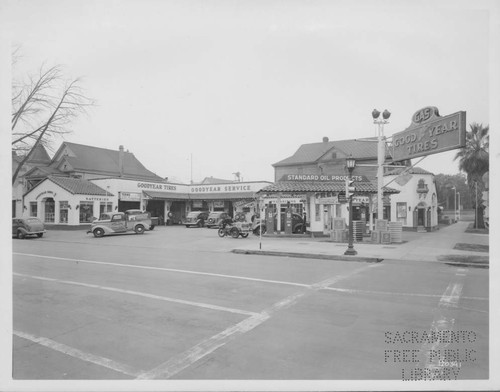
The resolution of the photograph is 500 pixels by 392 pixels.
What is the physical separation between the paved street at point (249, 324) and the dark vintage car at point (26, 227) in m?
13.9

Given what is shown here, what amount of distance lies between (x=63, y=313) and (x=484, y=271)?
11.1m

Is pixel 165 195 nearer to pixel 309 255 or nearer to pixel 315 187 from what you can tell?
pixel 315 187

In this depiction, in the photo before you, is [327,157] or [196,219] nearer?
[196,219]

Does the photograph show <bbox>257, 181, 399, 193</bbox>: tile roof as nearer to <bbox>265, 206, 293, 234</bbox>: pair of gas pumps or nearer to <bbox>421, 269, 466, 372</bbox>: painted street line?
<bbox>265, 206, 293, 234</bbox>: pair of gas pumps

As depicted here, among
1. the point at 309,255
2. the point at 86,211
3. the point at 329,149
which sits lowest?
the point at 309,255

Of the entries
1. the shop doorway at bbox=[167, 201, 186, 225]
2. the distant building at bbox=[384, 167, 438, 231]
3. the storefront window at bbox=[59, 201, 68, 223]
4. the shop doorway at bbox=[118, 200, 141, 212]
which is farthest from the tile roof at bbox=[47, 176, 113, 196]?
the distant building at bbox=[384, 167, 438, 231]

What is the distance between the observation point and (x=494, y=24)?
4270 mm

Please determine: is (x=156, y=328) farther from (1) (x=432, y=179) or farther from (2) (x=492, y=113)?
(1) (x=432, y=179)

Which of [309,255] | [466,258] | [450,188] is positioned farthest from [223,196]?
[450,188]

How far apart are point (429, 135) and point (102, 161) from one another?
39988mm

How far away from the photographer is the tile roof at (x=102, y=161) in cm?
4234

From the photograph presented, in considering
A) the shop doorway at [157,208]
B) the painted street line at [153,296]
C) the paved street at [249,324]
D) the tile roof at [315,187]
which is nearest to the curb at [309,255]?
the paved street at [249,324]

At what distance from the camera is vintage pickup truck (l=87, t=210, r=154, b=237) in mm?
24484

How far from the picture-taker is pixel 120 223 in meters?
25.7
